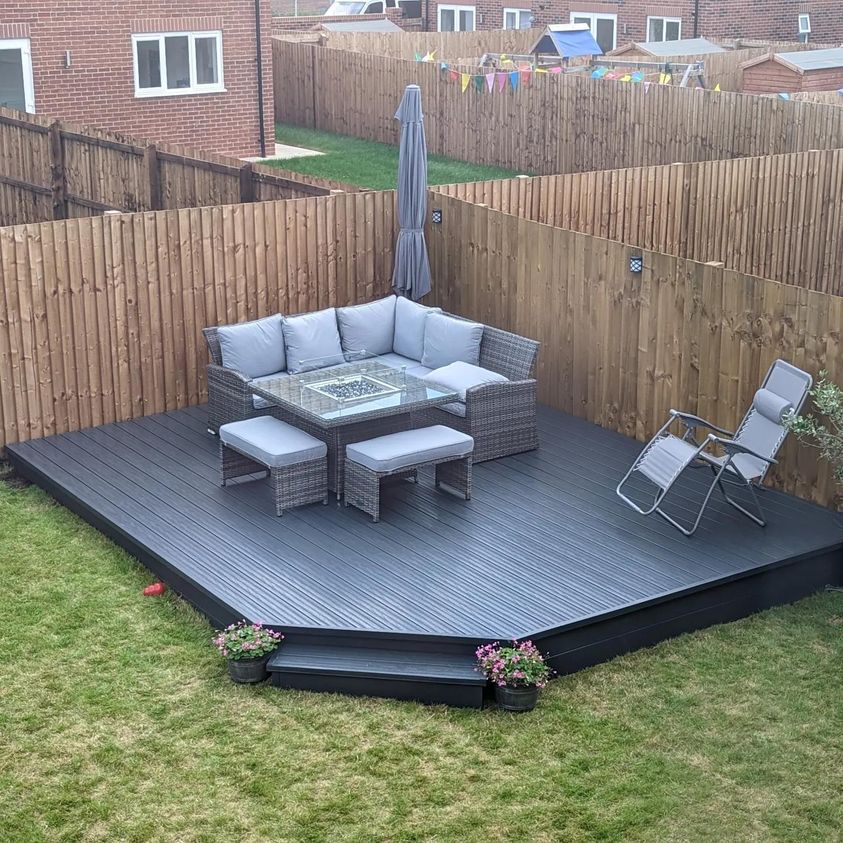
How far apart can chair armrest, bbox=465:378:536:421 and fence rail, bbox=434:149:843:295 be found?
9.95ft

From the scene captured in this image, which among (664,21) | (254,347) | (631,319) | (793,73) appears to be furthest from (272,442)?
(664,21)

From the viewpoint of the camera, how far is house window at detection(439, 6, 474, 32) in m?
39.0

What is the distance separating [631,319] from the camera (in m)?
10.2

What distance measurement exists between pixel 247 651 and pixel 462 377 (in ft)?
11.6

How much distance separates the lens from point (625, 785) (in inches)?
249

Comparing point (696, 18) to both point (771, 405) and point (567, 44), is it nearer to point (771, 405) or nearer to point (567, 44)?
point (567, 44)

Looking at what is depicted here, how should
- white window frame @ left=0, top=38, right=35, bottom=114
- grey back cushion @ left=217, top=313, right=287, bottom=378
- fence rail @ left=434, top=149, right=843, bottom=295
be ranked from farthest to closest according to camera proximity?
white window frame @ left=0, top=38, right=35, bottom=114
fence rail @ left=434, top=149, right=843, bottom=295
grey back cushion @ left=217, top=313, right=287, bottom=378

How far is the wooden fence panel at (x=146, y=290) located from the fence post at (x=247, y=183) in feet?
6.90

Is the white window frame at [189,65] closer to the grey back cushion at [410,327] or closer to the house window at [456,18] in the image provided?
the grey back cushion at [410,327]

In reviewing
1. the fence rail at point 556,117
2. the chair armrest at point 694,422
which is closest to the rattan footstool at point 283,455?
the chair armrest at point 694,422

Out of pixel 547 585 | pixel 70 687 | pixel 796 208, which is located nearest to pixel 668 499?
pixel 547 585

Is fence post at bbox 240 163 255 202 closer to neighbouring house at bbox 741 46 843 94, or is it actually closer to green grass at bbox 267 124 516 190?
green grass at bbox 267 124 516 190

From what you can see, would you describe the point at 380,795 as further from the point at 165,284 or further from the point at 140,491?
the point at 165,284

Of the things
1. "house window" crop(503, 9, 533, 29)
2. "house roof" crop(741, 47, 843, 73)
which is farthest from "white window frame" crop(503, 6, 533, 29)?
"house roof" crop(741, 47, 843, 73)
